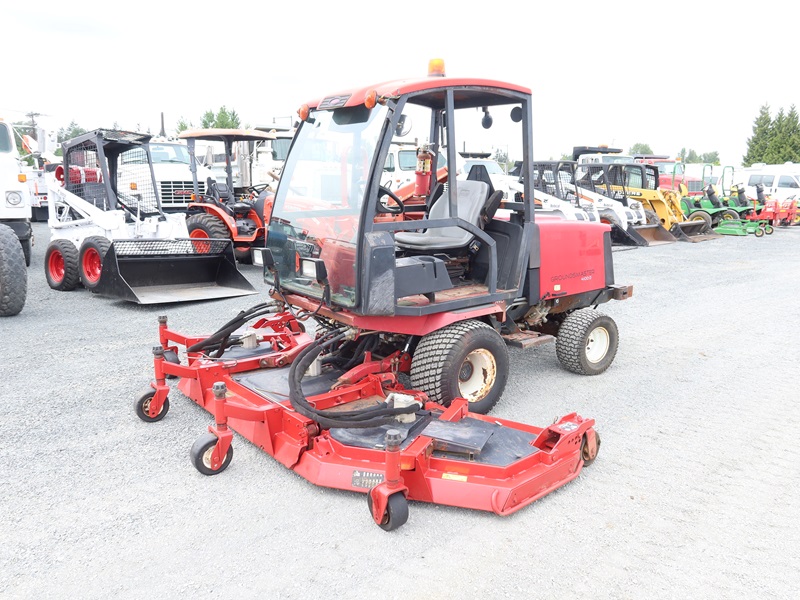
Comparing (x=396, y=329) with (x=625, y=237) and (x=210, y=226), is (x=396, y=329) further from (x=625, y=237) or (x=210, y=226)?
(x=625, y=237)

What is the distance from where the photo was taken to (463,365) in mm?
4258

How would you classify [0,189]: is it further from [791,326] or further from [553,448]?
[791,326]

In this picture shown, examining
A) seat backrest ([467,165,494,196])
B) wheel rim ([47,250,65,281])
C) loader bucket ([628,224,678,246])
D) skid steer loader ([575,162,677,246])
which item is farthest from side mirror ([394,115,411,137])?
loader bucket ([628,224,678,246])

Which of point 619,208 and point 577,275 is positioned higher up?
point 619,208

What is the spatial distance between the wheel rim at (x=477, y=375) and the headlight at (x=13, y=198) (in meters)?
7.55

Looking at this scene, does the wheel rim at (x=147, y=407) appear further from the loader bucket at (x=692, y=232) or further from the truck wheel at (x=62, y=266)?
the loader bucket at (x=692, y=232)

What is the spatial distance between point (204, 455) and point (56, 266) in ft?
21.6

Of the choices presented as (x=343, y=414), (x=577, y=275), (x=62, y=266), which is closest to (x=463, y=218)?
(x=577, y=275)

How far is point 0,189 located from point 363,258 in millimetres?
7308

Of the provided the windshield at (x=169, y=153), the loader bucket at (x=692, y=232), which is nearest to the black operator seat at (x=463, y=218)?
the windshield at (x=169, y=153)

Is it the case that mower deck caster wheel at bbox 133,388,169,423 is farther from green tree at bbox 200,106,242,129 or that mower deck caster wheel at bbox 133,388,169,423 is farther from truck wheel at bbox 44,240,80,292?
green tree at bbox 200,106,242,129

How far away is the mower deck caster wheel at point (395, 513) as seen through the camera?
9.64 ft

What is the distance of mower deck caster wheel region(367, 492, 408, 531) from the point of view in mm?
2938

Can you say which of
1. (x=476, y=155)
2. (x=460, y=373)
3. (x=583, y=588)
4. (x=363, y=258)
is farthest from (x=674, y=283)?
(x=583, y=588)
